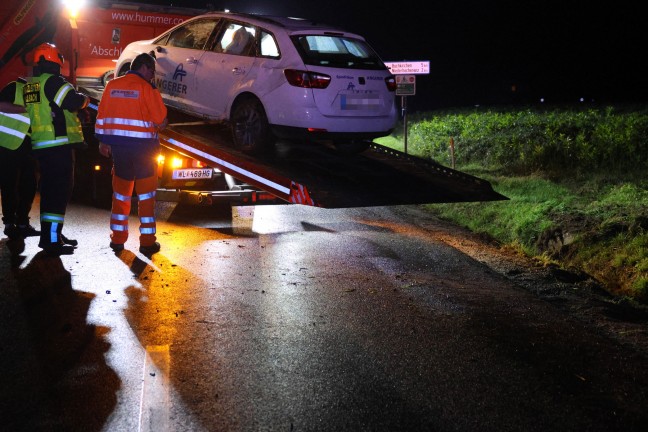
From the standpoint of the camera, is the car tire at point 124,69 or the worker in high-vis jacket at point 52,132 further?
the car tire at point 124,69

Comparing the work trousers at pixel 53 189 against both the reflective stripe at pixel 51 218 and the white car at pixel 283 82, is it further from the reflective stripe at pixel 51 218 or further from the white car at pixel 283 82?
the white car at pixel 283 82

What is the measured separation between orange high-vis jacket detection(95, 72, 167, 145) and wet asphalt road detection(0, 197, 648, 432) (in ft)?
4.25

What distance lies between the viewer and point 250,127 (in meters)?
8.90

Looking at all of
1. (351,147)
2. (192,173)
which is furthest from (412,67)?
(192,173)

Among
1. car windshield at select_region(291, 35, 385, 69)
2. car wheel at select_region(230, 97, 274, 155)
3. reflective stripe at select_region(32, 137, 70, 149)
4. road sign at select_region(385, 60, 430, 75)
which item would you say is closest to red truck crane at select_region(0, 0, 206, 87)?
reflective stripe at select_region(32, 137, 70, 149)

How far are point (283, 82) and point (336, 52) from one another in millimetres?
848

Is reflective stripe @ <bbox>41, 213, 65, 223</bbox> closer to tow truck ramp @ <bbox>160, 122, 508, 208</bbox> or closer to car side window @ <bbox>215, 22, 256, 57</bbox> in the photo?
tow truck ramp @ <bbox>160, 122, 508, 208</bbox>

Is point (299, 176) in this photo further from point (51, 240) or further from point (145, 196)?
point (51, 240)

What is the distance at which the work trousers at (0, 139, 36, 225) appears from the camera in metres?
8.78

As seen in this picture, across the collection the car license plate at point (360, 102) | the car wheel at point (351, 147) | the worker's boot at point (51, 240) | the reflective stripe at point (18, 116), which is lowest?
the worker's boot at point (51, 240)

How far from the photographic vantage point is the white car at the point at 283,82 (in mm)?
8391

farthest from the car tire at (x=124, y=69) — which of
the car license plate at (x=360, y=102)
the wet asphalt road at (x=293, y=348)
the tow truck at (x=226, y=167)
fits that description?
the car license plate at (x=360, y=102)

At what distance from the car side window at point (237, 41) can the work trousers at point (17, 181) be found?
2.58m

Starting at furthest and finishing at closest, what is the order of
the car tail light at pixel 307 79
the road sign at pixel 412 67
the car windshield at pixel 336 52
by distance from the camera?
the road sign at pixel 412 67, the car windshield at pixel 336 52, the car tail light at pixel 307 79
